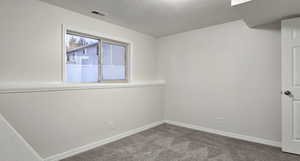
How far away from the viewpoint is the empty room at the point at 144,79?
2.05 meters

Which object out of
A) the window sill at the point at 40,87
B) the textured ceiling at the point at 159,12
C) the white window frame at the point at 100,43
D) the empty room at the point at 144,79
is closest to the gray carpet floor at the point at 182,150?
the empty room at the point at 144,79

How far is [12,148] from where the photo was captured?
630 millimetres

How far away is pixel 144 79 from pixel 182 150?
1.91 metres

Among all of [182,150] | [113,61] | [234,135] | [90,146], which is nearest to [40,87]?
[90,146]

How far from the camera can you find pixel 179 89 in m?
3.80

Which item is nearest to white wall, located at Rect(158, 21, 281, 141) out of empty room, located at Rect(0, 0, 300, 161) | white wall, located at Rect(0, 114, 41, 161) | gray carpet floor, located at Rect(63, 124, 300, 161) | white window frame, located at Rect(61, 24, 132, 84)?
empty room, located at Rect(0, 0, 300, 161)

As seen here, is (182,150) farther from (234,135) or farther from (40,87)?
(40,87)

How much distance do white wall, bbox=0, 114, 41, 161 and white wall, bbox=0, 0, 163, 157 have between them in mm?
1565

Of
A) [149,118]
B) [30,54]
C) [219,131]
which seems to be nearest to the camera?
[30,54]

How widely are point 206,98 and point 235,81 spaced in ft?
2.26

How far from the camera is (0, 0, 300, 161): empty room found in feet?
6.72

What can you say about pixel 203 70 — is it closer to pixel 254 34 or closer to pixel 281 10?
pixel 254 34

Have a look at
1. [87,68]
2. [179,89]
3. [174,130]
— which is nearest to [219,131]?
[174,130]

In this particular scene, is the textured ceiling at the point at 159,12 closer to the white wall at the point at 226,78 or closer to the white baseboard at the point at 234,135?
the white wall at the point at 226,78
